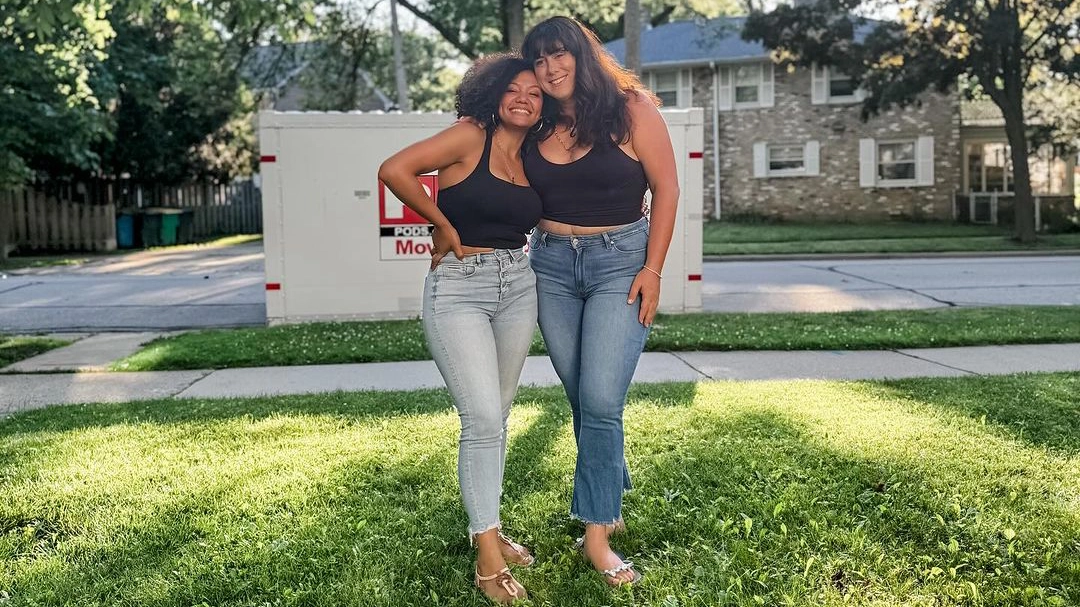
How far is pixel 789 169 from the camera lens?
98.1 feet

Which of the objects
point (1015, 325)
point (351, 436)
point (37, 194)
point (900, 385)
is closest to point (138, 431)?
point (351, 436)

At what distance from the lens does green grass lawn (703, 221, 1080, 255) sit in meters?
20.2

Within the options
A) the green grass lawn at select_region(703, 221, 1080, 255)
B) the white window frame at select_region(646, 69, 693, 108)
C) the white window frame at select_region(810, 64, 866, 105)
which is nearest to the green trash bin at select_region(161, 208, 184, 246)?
the green grass lawn at select_region(703, 221, 1080, 255)

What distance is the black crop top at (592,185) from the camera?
10.7 ft

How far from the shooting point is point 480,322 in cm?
321

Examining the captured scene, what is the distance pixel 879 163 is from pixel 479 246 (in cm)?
2843

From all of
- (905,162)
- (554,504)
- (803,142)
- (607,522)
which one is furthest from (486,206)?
(905,162)

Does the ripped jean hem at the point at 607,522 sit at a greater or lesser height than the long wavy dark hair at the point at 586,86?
lesser

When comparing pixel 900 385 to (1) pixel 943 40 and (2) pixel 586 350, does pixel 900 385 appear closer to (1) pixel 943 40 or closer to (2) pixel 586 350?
(2) pixel 586 350

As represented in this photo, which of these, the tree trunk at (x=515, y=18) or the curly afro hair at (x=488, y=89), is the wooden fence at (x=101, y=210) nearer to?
the tree trunk at (x=515, y=18)

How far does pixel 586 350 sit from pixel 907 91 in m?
21.1

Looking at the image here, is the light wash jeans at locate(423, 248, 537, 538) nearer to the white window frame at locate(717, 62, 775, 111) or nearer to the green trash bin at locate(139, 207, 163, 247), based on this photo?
the green trash bin at locate(139, 207, 163, 247)

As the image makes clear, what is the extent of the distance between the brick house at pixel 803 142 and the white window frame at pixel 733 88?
0.03 meters

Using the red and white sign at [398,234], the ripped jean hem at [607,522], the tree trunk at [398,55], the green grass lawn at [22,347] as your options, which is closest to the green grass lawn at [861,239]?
the tree trunk at [398,55]
